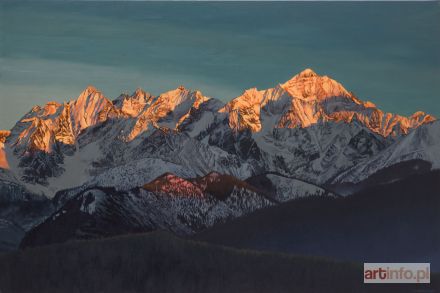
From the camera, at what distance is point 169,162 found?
93.5ft

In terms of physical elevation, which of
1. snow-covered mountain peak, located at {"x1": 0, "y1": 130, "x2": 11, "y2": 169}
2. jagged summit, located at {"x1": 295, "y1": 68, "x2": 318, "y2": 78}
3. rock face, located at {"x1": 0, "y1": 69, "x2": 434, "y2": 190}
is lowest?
snow-covered mountain peak, located at {"x1": 0, "y1": 130, "x2": 11, "y2": 169}

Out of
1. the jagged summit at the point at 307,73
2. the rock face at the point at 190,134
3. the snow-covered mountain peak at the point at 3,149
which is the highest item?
the jagged summit at the point at 307,73

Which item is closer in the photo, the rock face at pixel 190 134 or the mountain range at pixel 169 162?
the mountain range at pixel 169 162

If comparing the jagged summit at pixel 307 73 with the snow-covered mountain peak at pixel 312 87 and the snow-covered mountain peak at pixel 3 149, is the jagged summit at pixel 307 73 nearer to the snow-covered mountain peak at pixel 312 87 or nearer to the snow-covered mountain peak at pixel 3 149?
the snow-covered mountain peak at pixel 312 87

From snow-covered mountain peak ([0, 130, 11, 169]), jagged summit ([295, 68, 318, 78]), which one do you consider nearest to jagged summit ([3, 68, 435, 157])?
jagged summit ([295, 68, 318, 78])

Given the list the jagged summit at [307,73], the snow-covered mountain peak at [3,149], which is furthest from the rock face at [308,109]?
the snow-covered mountain peak at [3,149]

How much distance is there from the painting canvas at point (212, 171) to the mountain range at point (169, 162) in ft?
0.20

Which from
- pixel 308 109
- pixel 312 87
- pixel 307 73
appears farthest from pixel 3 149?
pixel 308 109

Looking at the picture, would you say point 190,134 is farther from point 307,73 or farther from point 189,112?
point 307,73

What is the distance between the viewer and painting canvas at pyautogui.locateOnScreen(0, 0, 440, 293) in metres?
25.7

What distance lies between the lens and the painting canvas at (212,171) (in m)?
25.7

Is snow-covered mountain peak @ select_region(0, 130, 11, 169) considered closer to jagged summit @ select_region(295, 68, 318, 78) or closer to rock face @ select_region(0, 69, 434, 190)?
rock face @ select_region(0, 69, 434, 190)

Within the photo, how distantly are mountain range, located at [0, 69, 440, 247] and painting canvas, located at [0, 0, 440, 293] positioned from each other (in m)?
0.06

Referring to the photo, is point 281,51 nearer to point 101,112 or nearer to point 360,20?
point 360,20
